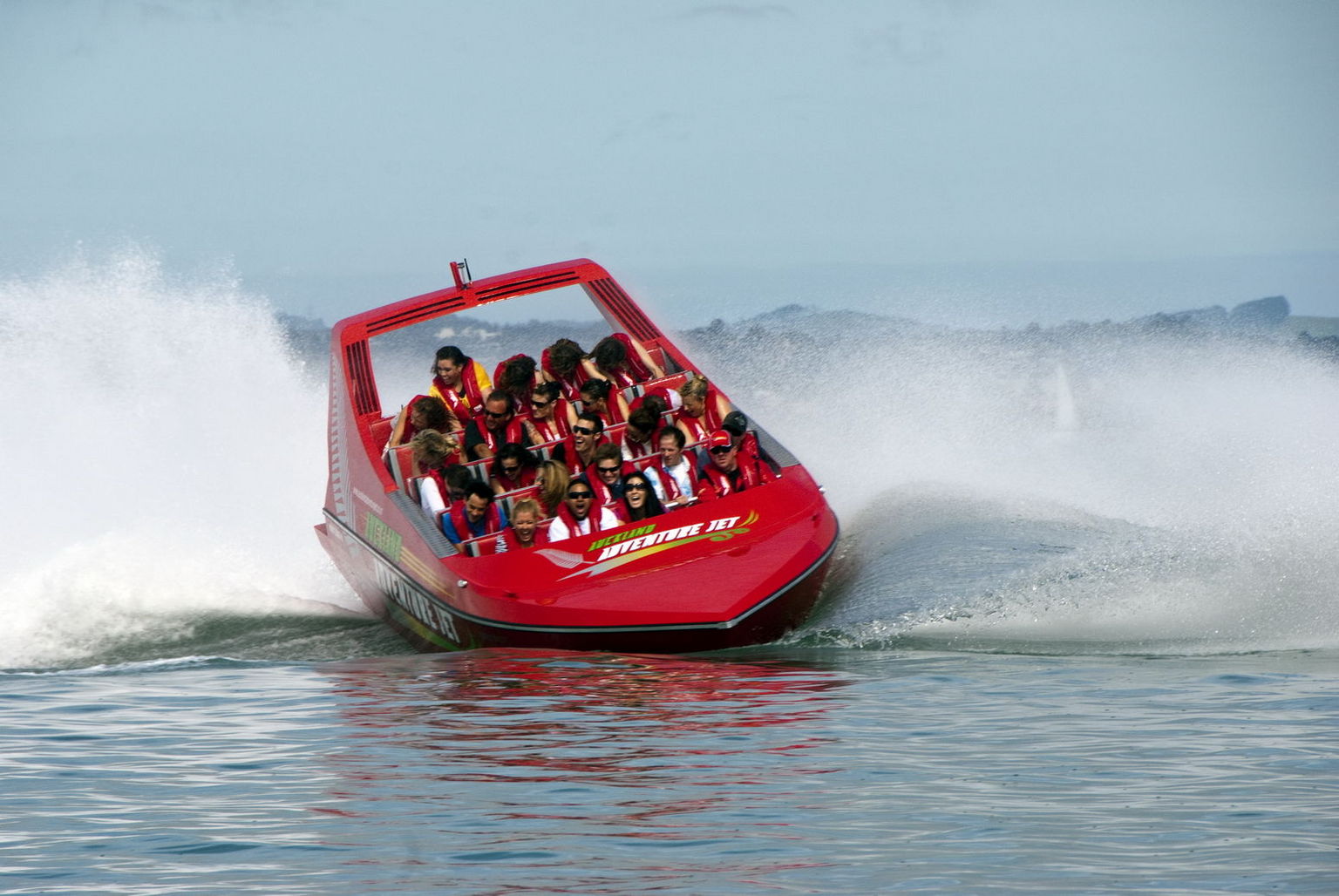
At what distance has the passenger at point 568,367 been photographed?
1052 cm

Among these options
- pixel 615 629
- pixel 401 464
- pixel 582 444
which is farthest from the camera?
pixel 401 464

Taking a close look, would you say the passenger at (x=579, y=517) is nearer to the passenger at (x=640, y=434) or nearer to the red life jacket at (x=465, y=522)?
the red life jacket at (x=465, y=522)

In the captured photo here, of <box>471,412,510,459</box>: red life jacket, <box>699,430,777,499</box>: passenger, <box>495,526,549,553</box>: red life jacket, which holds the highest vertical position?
<box>471,412,510,459</box>: red life jacket

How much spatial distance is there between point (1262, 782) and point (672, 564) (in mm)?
3369

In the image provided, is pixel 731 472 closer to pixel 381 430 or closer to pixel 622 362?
pixel 622 362

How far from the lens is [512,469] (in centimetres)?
876

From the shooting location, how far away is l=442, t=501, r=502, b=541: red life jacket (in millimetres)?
8539

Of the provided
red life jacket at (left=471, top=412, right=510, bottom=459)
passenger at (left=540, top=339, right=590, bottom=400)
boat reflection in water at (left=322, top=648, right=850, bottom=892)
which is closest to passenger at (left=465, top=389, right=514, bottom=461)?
red life jacket at (left=471, top=412, right=510, bottom=459)

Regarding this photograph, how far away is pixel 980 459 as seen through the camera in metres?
13.1

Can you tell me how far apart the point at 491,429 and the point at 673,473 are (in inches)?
56.7

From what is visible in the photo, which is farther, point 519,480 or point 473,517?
point 519,480

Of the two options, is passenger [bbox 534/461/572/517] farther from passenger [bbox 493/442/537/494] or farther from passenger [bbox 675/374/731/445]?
passenger [bbox 675/374/731/445]

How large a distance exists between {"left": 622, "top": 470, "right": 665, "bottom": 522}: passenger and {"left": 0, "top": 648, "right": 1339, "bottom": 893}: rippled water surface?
110cm

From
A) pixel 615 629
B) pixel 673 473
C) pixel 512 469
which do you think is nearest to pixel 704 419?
pixel 673 473
